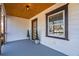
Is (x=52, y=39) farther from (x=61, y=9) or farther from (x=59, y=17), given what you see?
(x=61, y=9)

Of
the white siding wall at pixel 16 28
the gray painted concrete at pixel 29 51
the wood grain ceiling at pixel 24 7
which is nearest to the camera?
the gray painted concrete at pixel 29 51

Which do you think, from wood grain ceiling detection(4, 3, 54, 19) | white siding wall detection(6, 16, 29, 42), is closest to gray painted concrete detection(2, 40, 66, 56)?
wood grain ceiling detection(4, 3, 54, 19)

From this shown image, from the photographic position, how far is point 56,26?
5707 mm

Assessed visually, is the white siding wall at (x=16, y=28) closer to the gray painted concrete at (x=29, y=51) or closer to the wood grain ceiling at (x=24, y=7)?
the wood grain ceiling at (x=24, y=7)

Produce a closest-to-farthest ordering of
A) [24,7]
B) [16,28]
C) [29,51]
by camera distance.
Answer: [29,51], [24,7], [16,28]

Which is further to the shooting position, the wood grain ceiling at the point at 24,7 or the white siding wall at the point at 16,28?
the white siding wall at the point at 16,28

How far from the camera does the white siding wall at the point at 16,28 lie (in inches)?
398

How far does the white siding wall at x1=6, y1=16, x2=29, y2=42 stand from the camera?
10099mm

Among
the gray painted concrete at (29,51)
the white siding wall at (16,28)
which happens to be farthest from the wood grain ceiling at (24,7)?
the white siding wall at (16,28)

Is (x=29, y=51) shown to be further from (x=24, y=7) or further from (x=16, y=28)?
(x=16, y=28)

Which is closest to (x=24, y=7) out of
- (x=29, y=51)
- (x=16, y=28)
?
(x=29, y=51)

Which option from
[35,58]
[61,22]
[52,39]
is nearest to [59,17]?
[61,22]

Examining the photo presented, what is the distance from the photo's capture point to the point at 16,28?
10820mm

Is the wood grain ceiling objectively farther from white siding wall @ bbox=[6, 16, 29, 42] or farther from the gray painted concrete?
white siding wall @ bbox=[6, 16, 29, 42]
